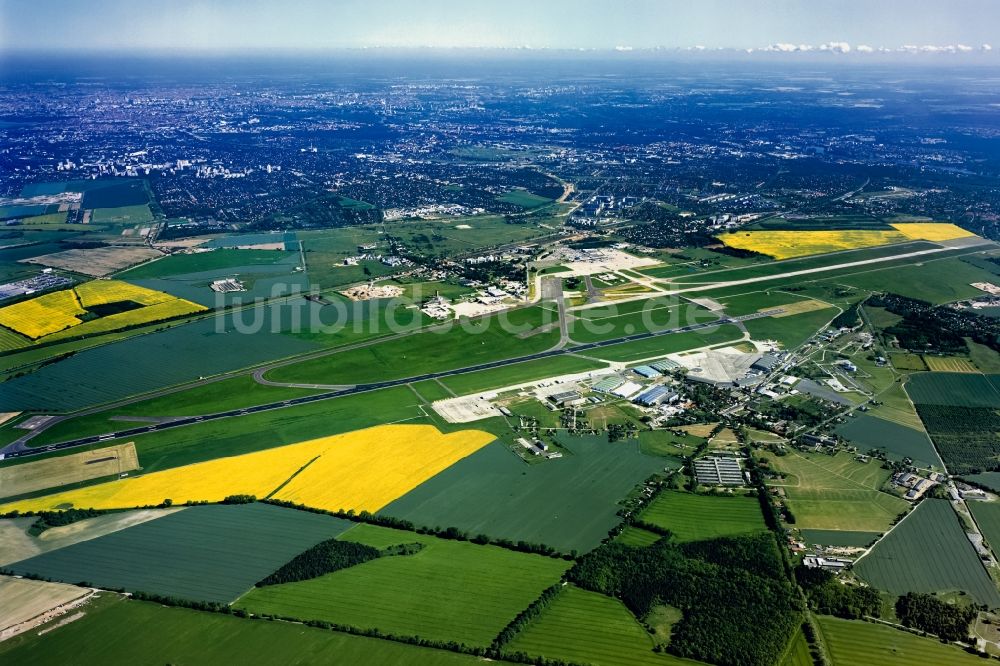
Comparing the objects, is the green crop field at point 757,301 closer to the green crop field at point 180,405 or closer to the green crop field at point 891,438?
the green crop field at point 891,438

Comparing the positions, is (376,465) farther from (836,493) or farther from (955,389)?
(955,389)

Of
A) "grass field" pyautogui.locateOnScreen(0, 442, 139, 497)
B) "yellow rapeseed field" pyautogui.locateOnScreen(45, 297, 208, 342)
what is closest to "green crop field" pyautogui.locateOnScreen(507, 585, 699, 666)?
"grass field" pyautogui.locateOnScreen(0, 442, 139, 497)

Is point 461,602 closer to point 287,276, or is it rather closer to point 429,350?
point 429,350

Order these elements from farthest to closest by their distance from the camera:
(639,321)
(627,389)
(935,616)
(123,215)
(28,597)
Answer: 1. (123,215)
2. (639,321)
3. (627,389)
4. (28,597)
5. (935,616)

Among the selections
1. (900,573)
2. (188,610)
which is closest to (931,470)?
(900,573)

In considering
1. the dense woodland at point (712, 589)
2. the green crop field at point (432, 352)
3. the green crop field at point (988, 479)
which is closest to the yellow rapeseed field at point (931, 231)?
the green crop field at point (432, 352)

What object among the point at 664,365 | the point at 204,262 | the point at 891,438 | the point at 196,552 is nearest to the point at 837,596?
the point at 891,438
